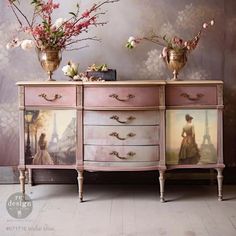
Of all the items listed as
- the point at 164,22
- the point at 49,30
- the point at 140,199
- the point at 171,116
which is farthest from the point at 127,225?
the point at 164,22

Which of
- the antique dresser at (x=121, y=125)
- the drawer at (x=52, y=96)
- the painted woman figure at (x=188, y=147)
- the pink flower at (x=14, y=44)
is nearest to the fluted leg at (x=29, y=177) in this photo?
the antique dresser at (x=121, y=125)

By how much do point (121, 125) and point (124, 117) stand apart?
0.06 metres

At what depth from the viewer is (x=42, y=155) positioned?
2.81m

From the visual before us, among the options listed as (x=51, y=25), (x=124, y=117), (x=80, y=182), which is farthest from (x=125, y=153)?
(x=51, y=25)

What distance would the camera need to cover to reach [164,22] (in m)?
3.19

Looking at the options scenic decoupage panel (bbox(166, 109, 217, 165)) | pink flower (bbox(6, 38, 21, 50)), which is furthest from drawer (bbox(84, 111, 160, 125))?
pink flower (bbox(6, 38, 21, 50))

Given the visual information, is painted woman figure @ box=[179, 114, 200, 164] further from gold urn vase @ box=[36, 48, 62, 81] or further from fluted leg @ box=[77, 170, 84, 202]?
gold urn vase @ box=[36, 48, 62, 81]

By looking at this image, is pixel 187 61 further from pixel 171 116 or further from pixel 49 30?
pixel 49 30

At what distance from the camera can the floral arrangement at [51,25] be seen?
9.30 ft

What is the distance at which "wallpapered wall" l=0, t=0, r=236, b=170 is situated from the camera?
10.4 feet

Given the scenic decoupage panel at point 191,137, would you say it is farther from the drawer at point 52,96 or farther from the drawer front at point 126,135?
the drawer at point 52,96

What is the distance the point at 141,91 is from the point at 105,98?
0.24 meters

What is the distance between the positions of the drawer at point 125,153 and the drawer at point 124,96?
0.95 ft

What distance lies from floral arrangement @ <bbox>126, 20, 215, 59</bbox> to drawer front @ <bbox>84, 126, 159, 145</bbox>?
60 centimetres
